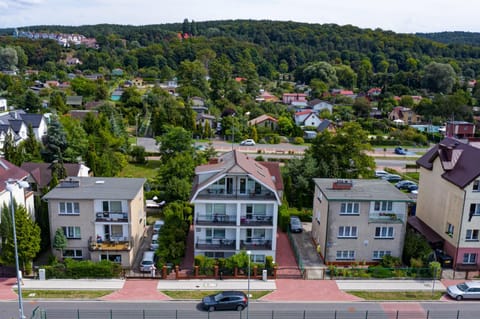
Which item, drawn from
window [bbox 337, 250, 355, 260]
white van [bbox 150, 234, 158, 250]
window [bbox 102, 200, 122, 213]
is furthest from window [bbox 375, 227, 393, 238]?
window [bbox 102, 200, 122, 213]

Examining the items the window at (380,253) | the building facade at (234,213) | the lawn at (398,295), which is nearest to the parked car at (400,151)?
the window at (380,253)

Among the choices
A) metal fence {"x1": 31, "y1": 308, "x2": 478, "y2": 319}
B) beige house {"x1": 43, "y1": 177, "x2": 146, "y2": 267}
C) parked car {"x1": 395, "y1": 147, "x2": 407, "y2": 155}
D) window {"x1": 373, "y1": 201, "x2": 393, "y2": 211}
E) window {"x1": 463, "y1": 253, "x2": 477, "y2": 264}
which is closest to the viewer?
metal fence {"x1": 31, "y1": 308, "x2": 478, "y2": 319}

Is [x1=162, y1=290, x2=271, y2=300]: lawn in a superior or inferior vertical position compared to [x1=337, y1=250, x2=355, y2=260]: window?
inferior

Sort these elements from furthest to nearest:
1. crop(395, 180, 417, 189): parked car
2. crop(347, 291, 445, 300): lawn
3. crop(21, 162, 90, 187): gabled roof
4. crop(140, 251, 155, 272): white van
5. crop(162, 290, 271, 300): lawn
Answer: crop(395, 180, 417, 189): parked car, crop(21, 162, 90, 187): gabled roof, crop(140, 251, 155, 272): white van, crop(347, 291, 445, 300): lawn, crop(162, 290, 271, 300): lawn

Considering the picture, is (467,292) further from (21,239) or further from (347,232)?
(21,239)

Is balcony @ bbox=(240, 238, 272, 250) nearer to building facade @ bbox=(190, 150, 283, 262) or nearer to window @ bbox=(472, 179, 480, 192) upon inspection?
building facade @ bbox=(190, 150, 283, 262)

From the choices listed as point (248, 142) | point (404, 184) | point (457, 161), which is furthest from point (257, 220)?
point (248, 142)

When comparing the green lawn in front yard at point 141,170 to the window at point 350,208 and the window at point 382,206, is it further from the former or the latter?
the window at point 382,206
